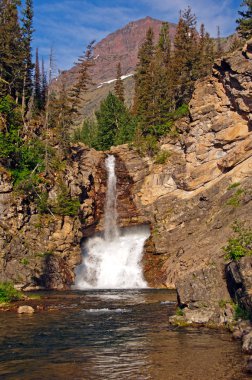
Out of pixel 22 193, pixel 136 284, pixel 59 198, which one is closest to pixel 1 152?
pixel 22 193

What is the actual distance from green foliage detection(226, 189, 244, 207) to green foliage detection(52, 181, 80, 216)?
58.5 feet

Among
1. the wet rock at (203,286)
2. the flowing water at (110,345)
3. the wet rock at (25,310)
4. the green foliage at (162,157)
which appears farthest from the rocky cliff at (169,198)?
the wet rock at (25,310)

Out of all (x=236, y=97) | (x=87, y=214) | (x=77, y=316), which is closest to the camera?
(x=77, y=316)

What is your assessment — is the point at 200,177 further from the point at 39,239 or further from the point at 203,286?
the point at 203,286

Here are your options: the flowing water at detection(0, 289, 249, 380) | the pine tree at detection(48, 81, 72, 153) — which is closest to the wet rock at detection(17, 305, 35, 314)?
the flowing water at detection(0, 289, 249, 380)

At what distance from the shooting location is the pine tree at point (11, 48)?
59188 mm

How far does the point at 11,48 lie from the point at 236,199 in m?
39.6

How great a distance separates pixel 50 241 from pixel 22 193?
20.7 feet

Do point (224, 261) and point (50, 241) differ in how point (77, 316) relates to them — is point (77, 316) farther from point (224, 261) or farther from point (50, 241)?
point (50, 241)

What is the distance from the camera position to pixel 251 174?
147 ft

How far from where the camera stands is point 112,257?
5309 centimetres

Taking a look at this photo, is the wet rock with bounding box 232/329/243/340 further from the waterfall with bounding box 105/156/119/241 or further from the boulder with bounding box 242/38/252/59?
the waterfall with bounding box 105/156/119/241

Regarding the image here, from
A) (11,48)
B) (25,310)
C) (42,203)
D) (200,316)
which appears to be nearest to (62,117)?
(11,48)

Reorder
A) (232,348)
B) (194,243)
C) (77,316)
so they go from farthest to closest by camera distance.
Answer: (194,243) < (77,316) < (232,348)
